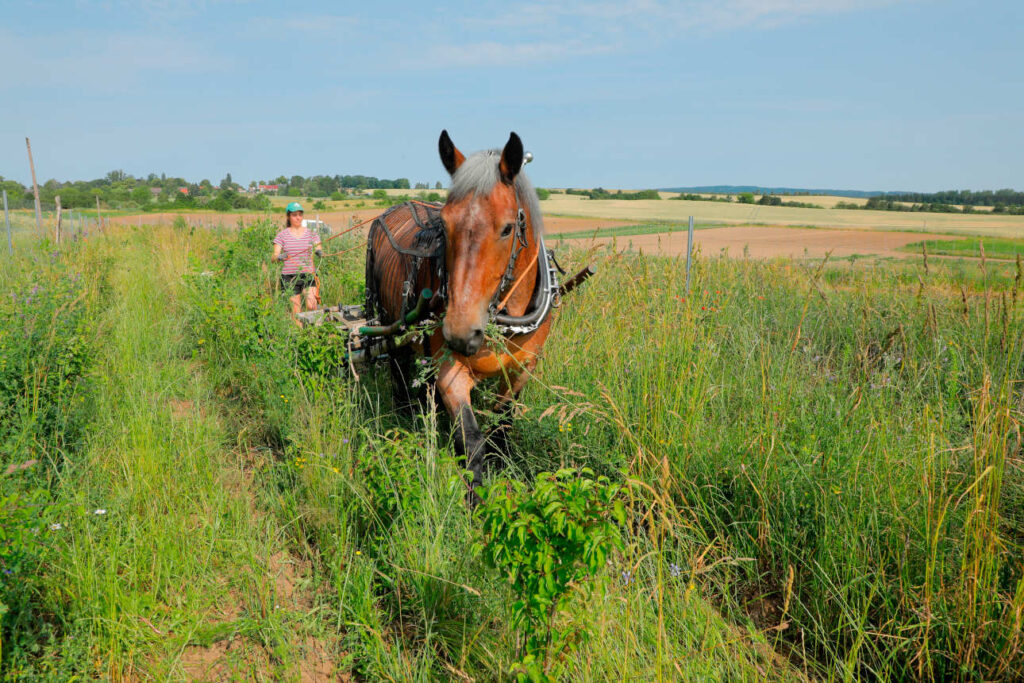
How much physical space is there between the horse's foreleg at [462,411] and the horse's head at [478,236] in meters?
0.45

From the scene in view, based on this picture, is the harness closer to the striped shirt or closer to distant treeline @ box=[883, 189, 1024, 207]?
the striped shirt

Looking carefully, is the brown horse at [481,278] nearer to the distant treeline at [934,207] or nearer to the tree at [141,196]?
the distant treeline at [934,207]

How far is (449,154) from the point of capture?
11.2 ft

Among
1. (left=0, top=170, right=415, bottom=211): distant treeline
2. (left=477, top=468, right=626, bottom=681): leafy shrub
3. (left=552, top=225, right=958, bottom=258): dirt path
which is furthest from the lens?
(left=0, top=170, right=415, bottom=211): distant treeline

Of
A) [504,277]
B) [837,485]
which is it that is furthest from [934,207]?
[504,277]

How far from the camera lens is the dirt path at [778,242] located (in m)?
9.69

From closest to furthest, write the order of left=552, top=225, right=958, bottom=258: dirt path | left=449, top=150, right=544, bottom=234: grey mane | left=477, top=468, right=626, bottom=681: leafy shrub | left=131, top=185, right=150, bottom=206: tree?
left=477, top=468, right=626, bottom=681: leafy shrub < left=449, top=150, right=544, bottom=234: grey mane < left=552, top=225, right=958, bottom=258: dirt path < left=131, top=185, right=150, bottom=206: tree

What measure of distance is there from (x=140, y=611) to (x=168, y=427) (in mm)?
1857

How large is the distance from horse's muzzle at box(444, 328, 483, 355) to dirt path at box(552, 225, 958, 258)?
3398mm

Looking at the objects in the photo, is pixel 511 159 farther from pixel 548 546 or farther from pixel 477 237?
pixel 548 546

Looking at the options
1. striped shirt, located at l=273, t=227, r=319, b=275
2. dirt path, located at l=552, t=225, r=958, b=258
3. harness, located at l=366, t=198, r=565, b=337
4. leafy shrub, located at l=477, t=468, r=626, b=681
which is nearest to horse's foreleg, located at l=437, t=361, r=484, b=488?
harness, located at l=366, t=198, r=565, b=337

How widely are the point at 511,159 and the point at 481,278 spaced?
702 millimetres

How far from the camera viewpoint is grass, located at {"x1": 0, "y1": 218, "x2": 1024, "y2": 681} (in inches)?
85.0

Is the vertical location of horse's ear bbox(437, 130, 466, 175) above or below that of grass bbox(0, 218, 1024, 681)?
above
